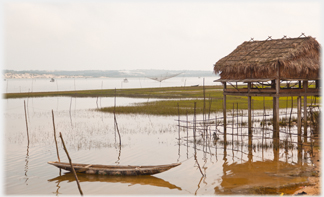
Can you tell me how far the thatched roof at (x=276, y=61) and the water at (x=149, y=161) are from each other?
3.05 metres

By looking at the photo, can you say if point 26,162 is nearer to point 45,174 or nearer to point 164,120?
point 45,174

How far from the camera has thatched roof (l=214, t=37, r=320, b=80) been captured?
509 inches

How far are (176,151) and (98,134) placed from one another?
583 cm

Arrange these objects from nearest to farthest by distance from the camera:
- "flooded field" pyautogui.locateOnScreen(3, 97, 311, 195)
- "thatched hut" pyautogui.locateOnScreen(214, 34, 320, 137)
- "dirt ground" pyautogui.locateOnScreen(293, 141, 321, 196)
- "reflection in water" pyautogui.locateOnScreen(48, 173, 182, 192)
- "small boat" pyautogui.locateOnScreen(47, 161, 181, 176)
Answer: "dirt ground" pyautogui.locateOnScreen(293, 141, 321, 196) → "flooded field" pyautogui.locateOnScreen(3, 97, 311, 195) → "reflection in water" pyautogui.locateOnScreen(48, 173, 182, 192) → "small boat" pyautogui.locateOnScreen(47, 161, 181, 176) → "thatched hut" pyautogui.locateOnScreen(214, 34, 320, 137)

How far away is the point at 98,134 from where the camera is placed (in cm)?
1761

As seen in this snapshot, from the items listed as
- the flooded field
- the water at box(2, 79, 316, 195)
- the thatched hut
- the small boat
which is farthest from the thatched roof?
the small boat

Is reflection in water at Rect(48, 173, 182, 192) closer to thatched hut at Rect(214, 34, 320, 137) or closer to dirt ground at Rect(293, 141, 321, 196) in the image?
dirt ground at Rect(293, 141, 321, 196)

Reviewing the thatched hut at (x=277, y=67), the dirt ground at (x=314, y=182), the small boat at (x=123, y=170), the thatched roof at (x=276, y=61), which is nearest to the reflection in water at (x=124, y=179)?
the small boat at (x=123, y=170)

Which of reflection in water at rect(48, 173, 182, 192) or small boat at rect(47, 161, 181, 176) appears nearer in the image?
reflection in water at rect(48, 173, 182, 192)

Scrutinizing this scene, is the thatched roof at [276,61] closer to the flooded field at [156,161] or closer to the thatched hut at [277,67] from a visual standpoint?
the thatched hut at [277,67]

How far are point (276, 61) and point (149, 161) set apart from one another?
6733mm

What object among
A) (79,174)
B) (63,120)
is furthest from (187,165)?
(63,120)

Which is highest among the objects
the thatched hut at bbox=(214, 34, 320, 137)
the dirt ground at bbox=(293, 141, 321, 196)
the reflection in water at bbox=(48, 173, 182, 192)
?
the thatched hut at bbox=(214, 34, 320, 137)

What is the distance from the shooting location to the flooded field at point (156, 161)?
9.33 meters
